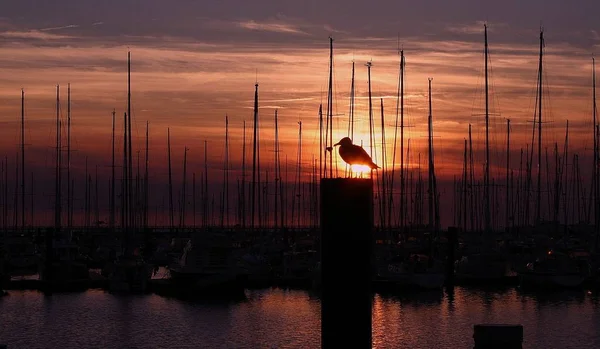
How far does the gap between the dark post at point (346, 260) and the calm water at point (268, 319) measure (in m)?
26.1

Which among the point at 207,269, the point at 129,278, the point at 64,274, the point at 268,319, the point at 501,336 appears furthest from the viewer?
the point at 64,274

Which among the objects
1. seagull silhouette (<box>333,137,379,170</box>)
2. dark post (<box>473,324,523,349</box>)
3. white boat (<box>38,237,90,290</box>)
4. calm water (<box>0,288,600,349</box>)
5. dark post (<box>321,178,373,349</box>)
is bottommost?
calm water (<box>0,288,600,349</box>)

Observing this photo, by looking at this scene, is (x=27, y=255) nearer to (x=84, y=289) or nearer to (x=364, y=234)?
(x=84, y=289)

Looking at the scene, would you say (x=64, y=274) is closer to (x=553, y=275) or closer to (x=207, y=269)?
(x=207, y=269)

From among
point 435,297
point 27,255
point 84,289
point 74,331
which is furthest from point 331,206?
point 27,255

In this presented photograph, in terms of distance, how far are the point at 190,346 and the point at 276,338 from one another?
3989mm

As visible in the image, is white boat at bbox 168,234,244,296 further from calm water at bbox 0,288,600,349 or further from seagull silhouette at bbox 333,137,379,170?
seagull silhouette at bbox 333,137,379,170

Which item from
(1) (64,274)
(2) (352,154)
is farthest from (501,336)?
(1) (64,274)

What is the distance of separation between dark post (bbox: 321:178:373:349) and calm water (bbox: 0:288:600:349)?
26094 mm

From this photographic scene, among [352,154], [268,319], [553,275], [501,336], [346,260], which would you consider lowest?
[268,319]

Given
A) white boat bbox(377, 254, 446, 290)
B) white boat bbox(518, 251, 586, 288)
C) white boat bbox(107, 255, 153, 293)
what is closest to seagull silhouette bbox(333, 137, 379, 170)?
white boat bbox(377, 254, 446, 290)

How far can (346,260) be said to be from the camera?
1241 centimetres

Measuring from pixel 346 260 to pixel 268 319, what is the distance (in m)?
34.8

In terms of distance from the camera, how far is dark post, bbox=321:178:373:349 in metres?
12.3
